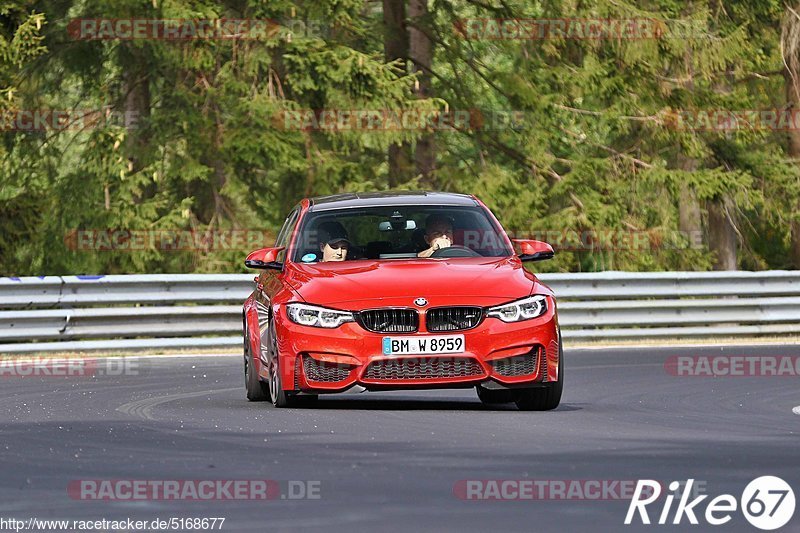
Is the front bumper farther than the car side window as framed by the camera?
Result: No

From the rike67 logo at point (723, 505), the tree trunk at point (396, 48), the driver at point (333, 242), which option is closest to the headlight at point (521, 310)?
the driver at point (333, 242)

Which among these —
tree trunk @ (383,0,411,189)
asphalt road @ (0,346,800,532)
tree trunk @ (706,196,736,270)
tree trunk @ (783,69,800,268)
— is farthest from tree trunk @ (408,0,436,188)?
asphalt road @ (0,346,800,532)

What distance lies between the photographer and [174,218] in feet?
98.2

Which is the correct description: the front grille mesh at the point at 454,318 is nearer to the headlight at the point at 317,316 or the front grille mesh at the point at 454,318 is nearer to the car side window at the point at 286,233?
the headlight at the point at 317,316

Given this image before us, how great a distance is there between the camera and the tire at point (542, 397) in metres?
12.6

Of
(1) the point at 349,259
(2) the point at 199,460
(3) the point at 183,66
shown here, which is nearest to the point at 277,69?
(3) the point at 183,66

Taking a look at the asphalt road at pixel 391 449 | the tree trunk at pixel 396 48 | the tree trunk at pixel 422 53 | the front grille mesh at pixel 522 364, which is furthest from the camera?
the tree trunk at pixel 422 53

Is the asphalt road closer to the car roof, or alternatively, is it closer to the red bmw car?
the red bmw car

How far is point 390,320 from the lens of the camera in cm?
1208

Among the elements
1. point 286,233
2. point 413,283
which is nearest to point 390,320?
point 413,283

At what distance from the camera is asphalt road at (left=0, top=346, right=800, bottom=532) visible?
304 inches

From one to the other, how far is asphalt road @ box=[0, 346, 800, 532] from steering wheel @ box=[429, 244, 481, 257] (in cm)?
109

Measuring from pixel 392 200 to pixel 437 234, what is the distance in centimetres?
55

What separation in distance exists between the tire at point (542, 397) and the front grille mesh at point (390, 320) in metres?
1.11
